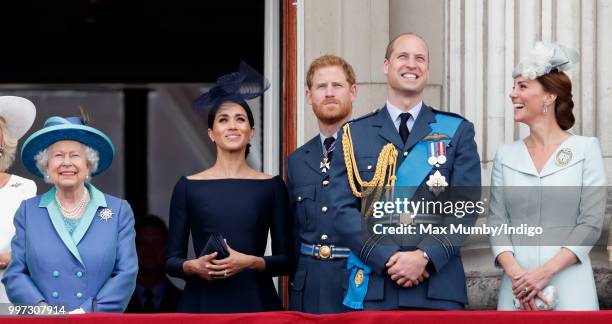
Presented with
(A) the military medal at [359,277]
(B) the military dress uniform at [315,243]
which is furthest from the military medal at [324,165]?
(A) the military medal at [359,277]

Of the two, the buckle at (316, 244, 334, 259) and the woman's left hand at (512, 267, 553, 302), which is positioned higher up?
the buckle at (316, 244, 334, 259)

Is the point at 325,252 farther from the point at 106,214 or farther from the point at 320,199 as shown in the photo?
the point at 106,214

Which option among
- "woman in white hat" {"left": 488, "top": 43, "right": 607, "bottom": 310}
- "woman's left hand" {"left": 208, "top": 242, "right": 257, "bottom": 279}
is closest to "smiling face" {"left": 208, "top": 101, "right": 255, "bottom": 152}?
"woman's left hand" {"left": 208, "top": 242, "right": 257, "bottom": 279}

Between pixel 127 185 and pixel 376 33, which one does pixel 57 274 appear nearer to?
pixel 376 33

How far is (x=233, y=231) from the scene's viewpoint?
666 centimetres

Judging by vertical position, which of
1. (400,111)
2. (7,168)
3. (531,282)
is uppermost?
(400,111)

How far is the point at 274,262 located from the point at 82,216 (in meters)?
0.85

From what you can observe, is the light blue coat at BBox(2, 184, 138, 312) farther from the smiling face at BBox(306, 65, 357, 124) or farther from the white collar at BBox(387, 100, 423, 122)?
the white collar at BBox(387, 100, 423, 122)

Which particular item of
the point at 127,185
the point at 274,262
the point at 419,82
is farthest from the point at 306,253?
the point at 127,185

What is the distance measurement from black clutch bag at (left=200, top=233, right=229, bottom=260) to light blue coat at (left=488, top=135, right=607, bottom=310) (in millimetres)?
1068

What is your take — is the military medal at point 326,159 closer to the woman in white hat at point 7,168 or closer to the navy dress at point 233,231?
the navy dress at point 233,231

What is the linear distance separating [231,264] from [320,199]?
49cm

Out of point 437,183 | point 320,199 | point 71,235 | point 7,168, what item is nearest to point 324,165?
point 320,199

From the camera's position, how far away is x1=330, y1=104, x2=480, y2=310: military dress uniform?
6105mm
